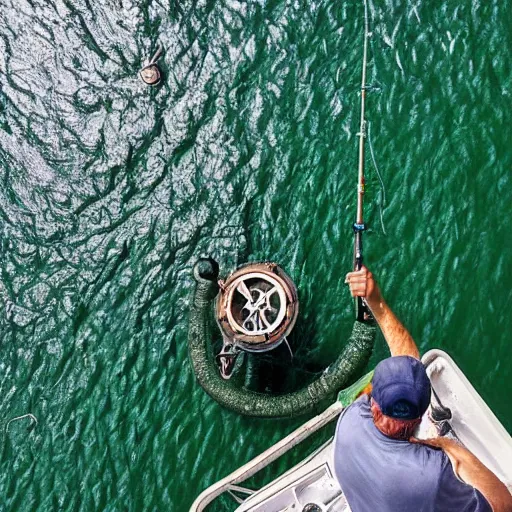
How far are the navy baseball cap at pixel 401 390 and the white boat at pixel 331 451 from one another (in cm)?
144

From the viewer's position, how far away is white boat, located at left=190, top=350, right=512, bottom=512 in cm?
417

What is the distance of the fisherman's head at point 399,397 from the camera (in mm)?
2955

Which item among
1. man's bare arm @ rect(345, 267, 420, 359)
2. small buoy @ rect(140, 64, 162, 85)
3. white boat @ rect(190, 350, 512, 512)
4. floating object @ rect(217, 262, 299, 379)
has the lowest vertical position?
white boat @ rect(190, 350, 512, 512)

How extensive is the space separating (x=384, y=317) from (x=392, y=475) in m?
1.08

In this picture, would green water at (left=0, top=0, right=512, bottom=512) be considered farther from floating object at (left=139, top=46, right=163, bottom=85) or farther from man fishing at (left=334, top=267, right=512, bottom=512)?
man fishing at (left=334, top=267, right=512, bottom=512)

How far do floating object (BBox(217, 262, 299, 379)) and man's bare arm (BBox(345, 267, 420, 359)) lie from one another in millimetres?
1646

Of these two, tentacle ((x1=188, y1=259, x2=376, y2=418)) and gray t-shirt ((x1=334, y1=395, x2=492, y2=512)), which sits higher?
gray t-shirt ((x1=334, y1=395, x2=492, y2=512))

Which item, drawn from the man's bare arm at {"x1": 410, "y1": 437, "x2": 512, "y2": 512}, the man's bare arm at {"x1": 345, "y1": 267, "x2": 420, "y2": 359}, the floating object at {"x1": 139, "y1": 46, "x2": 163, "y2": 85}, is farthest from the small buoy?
the man's bare arm at {"x1": 410, "y1": 437, "x2": 512, "y2": 512}

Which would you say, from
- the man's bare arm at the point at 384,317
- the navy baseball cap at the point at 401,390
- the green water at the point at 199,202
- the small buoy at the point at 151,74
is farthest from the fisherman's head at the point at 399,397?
the small buoy at the point at 151,74

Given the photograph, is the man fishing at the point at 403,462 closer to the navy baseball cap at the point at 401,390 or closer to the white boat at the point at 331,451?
the navy baseball cap at the point at 401,390

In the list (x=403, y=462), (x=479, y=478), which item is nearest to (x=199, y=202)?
(x=403, y=462)

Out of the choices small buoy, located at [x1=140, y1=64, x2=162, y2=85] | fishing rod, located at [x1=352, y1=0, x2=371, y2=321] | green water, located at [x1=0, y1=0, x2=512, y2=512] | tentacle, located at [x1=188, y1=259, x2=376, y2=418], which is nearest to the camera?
fishing rod, located at [x1=352, y1=0, x2=371, y2=321]

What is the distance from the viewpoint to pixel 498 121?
593cm

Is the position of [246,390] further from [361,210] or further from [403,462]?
[403,462]
